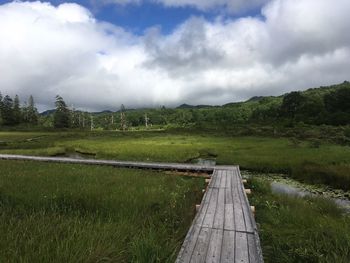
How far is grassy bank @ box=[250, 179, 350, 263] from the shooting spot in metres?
7.71

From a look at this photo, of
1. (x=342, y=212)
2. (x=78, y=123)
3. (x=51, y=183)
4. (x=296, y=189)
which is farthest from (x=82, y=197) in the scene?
(x=78, y=123)

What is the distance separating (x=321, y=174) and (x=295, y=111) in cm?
9966

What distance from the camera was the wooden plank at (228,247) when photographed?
6939 mm

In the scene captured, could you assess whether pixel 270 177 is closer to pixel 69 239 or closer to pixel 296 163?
pixel 296 163

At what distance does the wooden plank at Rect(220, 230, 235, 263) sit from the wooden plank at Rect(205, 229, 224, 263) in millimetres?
98

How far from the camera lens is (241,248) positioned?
7.57m

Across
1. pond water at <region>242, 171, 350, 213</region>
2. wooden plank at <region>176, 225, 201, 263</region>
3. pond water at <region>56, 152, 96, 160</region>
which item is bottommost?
pond water at <region>56, 152, 96, 160</region>

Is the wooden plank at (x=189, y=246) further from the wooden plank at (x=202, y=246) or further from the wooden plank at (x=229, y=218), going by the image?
the wooden plank at (x=229, y=218)

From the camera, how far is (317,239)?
8.79m

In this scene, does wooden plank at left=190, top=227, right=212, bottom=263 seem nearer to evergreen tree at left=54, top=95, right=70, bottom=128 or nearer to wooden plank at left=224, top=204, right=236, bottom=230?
wooden plank at left=224, top=204, right=236, bottom=230

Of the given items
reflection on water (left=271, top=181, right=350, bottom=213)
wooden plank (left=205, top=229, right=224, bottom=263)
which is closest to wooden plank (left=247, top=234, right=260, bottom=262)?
wooden plank (left=205, top=229, right=224, bottom=263)

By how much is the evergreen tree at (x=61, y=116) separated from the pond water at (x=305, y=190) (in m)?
114

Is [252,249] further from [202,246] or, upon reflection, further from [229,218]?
[229,218]

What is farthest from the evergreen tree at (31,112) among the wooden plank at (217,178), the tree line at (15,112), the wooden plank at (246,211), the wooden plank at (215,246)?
the wooden plank at (215,246)
